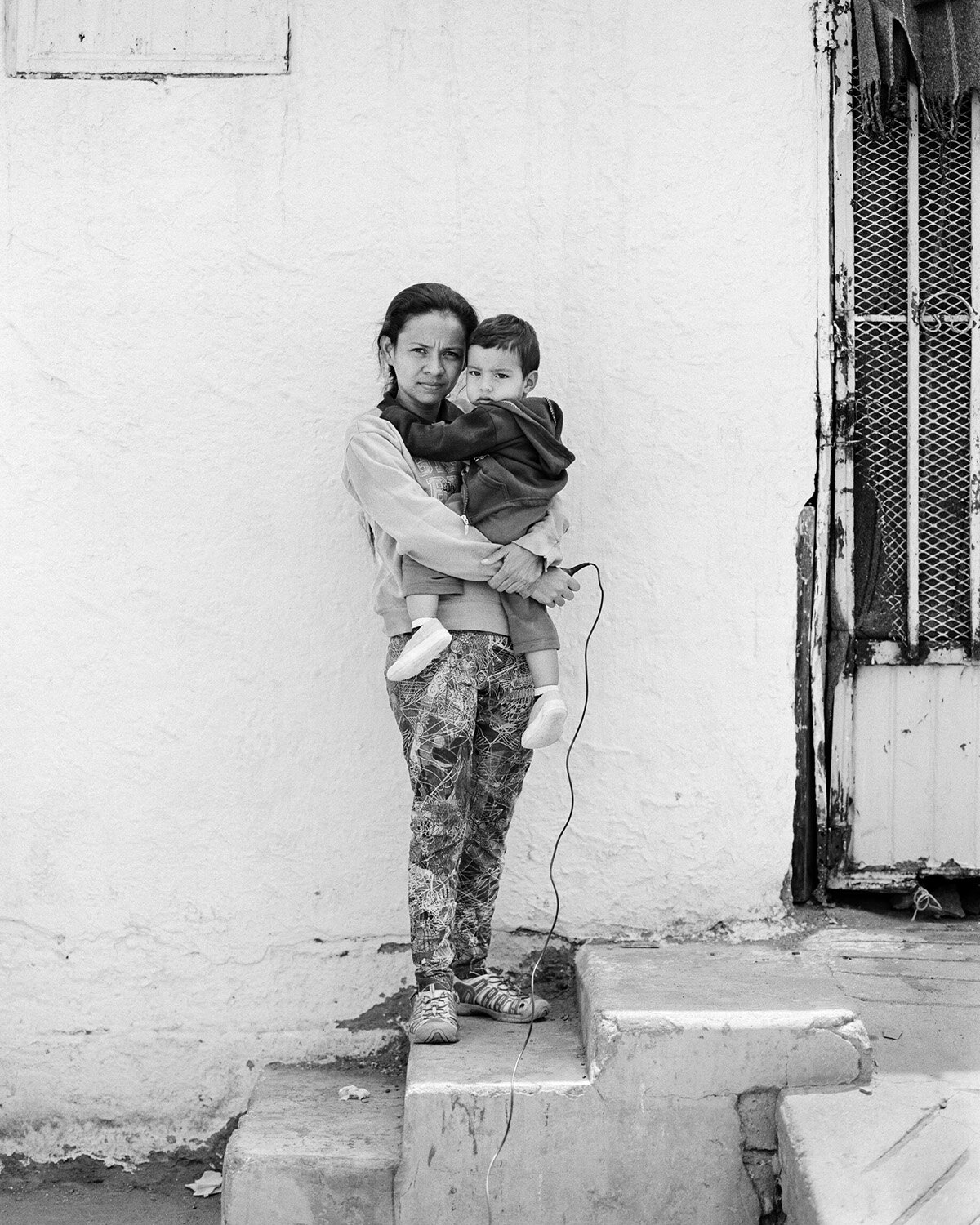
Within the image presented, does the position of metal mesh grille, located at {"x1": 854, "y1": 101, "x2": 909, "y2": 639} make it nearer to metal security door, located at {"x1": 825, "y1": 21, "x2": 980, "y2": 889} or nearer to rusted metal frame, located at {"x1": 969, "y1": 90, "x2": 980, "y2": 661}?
metal security door, located at {"x1": 825, "y1": 21, "x2": 980, "y2": 889}

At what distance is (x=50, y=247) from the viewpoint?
3.30 m

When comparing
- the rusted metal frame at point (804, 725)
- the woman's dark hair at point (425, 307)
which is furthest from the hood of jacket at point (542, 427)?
the rusted metal frame at point (804, 725)

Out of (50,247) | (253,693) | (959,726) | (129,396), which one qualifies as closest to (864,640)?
(959,726)

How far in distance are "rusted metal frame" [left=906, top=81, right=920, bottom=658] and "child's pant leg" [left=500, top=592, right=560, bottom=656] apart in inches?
44.0

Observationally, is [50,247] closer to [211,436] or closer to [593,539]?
[211,436]

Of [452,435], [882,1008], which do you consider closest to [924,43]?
[452,435]

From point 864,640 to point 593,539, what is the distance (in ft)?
2.67

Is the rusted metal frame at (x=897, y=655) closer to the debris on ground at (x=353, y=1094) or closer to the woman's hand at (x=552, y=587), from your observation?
the woman's hand at (x=552, y=587)

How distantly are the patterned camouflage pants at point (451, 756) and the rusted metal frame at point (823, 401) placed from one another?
90 cm

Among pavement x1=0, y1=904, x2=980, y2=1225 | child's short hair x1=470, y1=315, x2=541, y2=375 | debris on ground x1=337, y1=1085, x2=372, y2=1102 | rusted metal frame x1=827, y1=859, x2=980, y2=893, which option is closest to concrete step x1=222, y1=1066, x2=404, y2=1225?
debris on ground x1=337, y1=1085, x2=372, y2=1102

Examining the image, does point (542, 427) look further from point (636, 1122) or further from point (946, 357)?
point (636, 1122)

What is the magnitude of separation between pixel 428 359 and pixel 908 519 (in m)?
1.43

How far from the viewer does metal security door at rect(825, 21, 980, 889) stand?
3.38 meters

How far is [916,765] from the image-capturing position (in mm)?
3404
